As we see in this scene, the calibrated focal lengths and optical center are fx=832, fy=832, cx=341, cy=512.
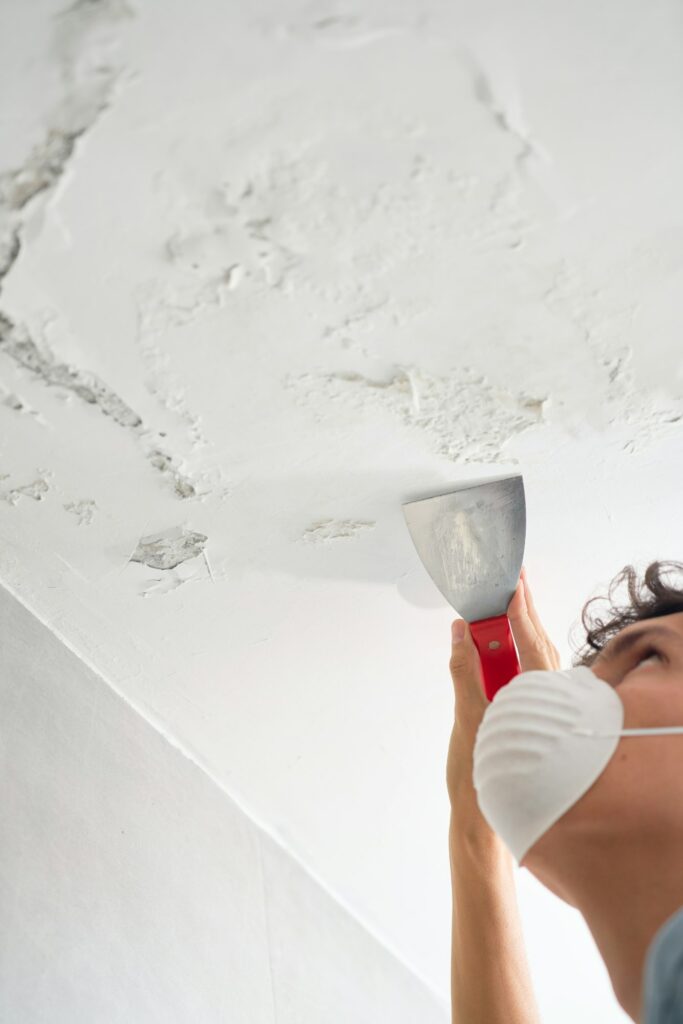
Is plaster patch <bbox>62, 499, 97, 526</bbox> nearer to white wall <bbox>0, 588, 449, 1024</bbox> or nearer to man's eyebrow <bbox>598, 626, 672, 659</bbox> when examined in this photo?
white wall <bbox>0, 588, 449, 1024</bbox>

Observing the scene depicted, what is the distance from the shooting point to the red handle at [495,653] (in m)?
1.15

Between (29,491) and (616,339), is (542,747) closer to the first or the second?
(616,339)

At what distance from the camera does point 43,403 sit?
38.6 inches

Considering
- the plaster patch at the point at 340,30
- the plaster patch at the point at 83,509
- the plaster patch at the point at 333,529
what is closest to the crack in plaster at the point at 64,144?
the plaster patch at the point at 340,30

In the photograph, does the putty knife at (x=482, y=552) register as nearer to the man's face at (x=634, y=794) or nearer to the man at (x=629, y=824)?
the man at (x=629, y=824)

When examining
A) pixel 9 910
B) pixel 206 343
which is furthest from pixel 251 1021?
pixel 206 343

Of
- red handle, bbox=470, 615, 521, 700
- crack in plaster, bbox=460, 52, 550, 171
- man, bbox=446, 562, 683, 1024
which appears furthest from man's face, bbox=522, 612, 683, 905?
crack in plaster, bbox=460, 52, 550, 171

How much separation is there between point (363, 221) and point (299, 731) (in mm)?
1061

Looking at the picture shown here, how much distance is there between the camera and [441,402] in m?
1.00

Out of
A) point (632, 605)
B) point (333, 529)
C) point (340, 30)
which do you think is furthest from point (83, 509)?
point (632, 605)

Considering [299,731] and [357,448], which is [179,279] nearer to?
[357,448]

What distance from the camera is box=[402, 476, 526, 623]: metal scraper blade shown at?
3.79 ft

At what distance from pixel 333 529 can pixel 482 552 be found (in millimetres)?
216

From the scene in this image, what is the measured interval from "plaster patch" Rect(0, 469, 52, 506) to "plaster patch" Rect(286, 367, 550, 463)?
382mm
